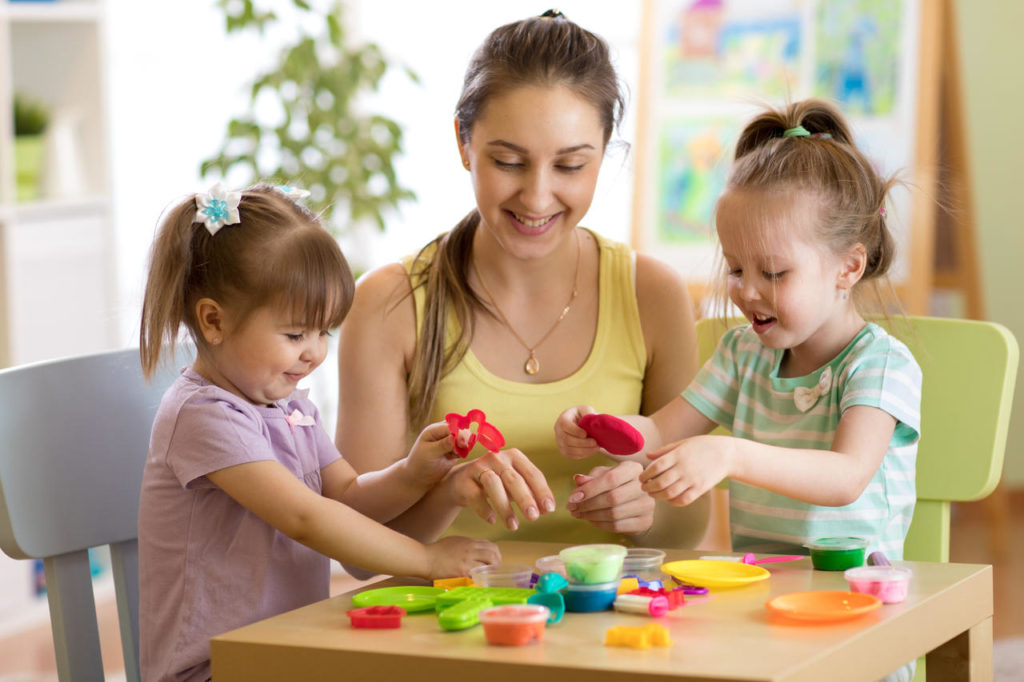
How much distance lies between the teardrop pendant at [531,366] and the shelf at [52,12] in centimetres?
198

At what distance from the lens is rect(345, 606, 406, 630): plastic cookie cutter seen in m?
1.07

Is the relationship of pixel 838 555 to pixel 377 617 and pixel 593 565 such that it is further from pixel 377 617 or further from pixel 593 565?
pixel 377 617

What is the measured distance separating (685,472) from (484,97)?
64 cm

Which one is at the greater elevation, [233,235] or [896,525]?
[233,235]

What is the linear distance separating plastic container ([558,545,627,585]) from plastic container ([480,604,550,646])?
93mm

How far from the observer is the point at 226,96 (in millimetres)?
4027

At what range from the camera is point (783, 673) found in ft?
2.89

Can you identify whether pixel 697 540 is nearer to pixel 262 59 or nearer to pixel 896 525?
pixel 896 525

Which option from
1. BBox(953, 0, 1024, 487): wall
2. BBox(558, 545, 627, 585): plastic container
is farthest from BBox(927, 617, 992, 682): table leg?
BBox(953, 0, 1024, 487): wall

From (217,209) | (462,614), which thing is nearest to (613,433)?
(462,614)

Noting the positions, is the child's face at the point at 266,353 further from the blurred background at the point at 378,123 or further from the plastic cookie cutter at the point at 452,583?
the blurred background at the point at 378,123

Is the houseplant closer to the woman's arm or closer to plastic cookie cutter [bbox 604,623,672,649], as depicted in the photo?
the woman's arm

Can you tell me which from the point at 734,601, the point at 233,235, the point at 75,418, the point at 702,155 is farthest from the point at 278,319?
the point at 702,155

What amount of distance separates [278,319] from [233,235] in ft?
0.35
